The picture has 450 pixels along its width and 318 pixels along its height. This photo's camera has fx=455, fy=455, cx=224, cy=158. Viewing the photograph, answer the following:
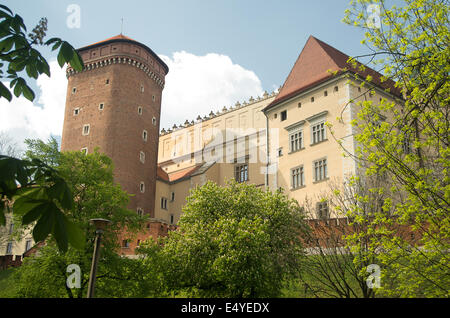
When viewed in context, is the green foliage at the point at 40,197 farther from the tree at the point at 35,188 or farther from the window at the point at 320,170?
the window at the point at 320,170

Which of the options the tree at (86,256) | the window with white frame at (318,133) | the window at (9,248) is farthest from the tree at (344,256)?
the window at (9,248)

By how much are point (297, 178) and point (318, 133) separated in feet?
12.1

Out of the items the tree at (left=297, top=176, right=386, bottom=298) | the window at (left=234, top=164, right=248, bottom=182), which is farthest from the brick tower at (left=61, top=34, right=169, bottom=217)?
the tree at (left=297, top=176, right=386, bottom=298)

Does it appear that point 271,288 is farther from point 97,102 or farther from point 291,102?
point 97,102

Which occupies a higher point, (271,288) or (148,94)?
(148,94)

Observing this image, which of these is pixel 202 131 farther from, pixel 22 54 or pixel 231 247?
pixel 22 54

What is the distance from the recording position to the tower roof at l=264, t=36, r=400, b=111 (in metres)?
35.2

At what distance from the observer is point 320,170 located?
32688 mm

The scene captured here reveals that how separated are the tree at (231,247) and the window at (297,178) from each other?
10011 millimetres

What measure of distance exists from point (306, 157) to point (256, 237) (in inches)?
624

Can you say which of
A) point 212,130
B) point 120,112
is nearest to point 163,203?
point 120,112
